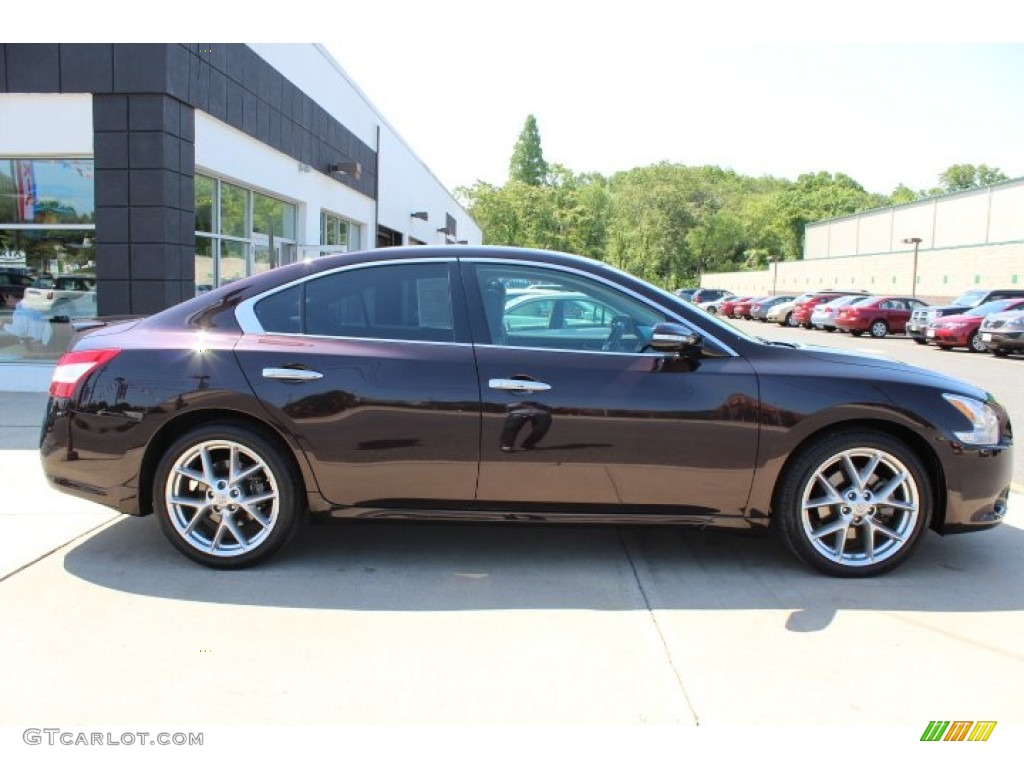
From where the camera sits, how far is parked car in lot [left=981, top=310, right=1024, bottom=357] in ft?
59.1

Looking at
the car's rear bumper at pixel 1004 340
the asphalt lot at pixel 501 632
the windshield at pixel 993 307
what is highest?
the windshield at pixel 993 307

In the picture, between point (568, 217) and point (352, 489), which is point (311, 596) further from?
point (568, 217)

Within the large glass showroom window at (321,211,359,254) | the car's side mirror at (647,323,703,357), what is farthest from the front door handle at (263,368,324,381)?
the large glass showroom window at (321,211,359,254)

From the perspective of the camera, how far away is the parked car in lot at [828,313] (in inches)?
1102

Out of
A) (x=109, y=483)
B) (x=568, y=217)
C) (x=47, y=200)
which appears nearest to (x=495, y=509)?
(x=109, y=483)

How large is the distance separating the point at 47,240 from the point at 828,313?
82.4ft

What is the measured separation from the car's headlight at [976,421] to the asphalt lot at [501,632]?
0.73m

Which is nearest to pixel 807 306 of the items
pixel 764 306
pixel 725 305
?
pixel 764 306

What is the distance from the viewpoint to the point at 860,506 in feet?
13.1

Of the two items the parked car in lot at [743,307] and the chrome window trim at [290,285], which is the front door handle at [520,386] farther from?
the parked car in lot at [743,307]

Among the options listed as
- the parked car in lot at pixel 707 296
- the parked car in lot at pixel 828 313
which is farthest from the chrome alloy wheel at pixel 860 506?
the parked car in lot at pixel 707 296

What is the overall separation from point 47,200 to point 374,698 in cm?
909

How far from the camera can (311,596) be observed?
3.77 metres

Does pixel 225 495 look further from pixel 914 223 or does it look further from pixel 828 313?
pixel 914 223
